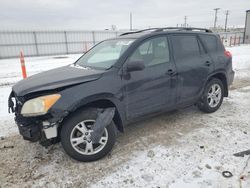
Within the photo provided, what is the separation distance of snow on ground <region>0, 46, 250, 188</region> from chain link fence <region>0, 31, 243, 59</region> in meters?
17.8

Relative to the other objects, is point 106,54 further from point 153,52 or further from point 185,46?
point 185,46

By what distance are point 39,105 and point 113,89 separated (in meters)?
0.99

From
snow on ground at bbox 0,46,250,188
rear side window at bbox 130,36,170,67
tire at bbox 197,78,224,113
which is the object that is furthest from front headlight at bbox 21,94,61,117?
tire at bbox 197,78,224,113

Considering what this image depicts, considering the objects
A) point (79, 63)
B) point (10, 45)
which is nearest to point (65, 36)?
point (10, 45)

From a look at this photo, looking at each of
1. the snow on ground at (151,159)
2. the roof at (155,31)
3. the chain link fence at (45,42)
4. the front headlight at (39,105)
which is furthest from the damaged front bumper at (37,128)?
the chain link fence at (45,42)

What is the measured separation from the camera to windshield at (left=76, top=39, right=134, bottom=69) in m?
3.16

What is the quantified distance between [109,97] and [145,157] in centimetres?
102

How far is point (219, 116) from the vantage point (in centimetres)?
419

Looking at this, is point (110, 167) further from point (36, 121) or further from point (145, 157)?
point (36, 121)

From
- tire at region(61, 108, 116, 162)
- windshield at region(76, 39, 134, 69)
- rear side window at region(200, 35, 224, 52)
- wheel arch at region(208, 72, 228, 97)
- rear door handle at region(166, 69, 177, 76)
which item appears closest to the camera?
tire at region(61, 108, 116, 162)

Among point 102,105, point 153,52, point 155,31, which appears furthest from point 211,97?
point 102,105

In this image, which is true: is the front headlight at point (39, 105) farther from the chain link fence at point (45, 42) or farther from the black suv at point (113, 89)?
the chain link fence at point (45, 42)

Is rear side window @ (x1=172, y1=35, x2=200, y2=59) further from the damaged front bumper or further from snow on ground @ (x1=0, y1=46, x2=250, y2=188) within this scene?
→ the damaged front bumper

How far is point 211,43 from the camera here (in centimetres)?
423
